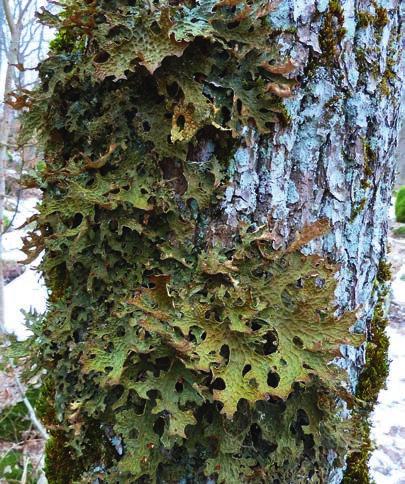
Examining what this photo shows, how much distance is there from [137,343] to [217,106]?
49 cm

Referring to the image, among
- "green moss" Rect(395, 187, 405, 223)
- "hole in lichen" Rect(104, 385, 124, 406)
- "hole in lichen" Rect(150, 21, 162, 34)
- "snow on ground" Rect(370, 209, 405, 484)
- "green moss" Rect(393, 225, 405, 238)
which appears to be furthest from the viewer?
"green moss" Rect(395, 187, 405, 223)

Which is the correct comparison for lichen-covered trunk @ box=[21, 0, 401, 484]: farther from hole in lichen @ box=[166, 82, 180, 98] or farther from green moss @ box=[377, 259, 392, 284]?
green moss @ box=[377, 259, 392, 284]

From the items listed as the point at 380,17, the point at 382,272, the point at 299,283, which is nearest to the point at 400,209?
the point at 382,272

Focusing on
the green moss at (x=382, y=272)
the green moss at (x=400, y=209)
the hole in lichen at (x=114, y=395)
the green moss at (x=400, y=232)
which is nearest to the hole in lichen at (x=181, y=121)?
the hole in lichen at (x=114, y=395)

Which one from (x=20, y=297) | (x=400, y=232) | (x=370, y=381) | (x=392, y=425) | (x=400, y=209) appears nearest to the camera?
(x=370, y=381)

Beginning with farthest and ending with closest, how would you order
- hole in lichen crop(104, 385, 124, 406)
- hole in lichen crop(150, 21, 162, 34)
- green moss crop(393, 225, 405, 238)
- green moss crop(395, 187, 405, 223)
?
green moss crop(395, 187, 405, 223), green moss crop(393, 225, 405, 238), hole in lichen crop(104, 385, 124, 406), hole in lichen crop(150, 21, 162, 34)

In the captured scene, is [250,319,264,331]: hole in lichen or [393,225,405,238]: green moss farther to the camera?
[393,225,405,238]: green moss

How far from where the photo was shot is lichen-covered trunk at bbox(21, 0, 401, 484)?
33.3 inches

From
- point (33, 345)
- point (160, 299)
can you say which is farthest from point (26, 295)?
point (160, 299)

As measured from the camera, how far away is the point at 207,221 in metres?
0.94

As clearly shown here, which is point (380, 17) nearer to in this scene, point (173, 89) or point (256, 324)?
point (173, 89)

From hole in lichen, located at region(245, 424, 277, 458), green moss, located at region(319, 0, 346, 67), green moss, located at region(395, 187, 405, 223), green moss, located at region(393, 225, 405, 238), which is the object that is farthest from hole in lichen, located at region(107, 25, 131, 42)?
green moss, located at region(395, 187, 405, 223)

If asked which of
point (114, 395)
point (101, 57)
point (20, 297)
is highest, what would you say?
point (101, 57)

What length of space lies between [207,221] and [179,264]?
0.36 ft
